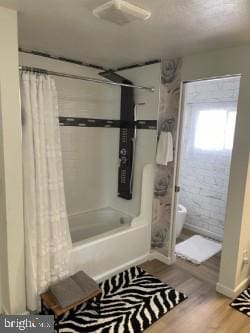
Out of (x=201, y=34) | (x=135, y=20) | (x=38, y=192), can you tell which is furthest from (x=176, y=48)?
(x=38, y=192)

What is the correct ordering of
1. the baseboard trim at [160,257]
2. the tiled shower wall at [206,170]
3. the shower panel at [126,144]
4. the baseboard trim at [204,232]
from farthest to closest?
1. the baseboard trim at [204,232]
2. the tiled shower wall at [206,170]
3. the shower panel at [126,144]
4. the baseboard trim at [160,257]

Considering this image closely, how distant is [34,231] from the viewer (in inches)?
76.9

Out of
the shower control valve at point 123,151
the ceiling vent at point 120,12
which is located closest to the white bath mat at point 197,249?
the shower control valve at point 123,151

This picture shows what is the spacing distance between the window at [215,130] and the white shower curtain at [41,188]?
2485 mm

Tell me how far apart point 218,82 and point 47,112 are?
8.61 ft

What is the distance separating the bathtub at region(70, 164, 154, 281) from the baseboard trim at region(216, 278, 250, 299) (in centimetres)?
88

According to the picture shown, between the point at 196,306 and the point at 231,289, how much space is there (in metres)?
0.40

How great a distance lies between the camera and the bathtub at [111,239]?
2.46 metres

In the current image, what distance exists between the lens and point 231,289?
2420mm

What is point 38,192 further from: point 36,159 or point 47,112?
point 47,112

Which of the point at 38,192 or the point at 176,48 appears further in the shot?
the point at 176,48

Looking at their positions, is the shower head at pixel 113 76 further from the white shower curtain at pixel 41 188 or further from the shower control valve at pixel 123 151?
the white shower curtain at pixel 41 188

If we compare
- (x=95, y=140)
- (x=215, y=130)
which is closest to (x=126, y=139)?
(x=95, y=140)

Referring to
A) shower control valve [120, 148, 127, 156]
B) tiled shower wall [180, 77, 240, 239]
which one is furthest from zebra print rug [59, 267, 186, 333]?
tiled shower wall [180, 77, 240, 239]
